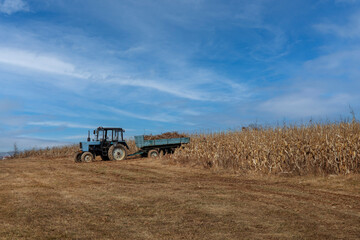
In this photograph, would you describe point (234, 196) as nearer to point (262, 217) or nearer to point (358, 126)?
point (262, 217)

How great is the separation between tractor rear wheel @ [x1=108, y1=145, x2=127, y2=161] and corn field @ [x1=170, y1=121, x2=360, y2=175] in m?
7.99

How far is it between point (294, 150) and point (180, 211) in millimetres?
8590

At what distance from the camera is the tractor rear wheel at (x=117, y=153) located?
78.3ft

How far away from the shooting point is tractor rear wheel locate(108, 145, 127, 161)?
2388 centimetres

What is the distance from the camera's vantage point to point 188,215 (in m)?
7.46

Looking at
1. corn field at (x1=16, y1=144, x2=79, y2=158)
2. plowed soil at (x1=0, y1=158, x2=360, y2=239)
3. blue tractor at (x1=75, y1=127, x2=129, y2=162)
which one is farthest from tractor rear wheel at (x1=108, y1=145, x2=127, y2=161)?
corn field at (x1=16, y1=144, x2=79, y2=158)

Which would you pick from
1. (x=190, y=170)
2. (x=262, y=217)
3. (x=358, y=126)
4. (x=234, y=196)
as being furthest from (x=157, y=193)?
(x=358, y=126)

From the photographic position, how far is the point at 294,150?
47.4 ft

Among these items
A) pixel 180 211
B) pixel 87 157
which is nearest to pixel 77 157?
pixel 87 157

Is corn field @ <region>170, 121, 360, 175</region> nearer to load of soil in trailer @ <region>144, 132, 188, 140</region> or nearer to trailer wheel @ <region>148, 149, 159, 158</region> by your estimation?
trailer wheel @ <region>148, 149, 159, 158</region>

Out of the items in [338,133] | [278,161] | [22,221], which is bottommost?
[22,221]

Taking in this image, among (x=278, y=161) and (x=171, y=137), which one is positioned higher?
(x=171, y=137)

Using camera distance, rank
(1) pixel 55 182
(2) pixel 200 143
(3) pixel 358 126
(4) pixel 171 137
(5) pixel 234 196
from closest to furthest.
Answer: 1. (5) pixel 234 196
2. (1) pixel 55 182
3. (3) pixel 358 126
4. (2) pixel 200 143
5. (4) pixel 171 137

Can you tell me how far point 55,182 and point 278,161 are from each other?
1022cm
